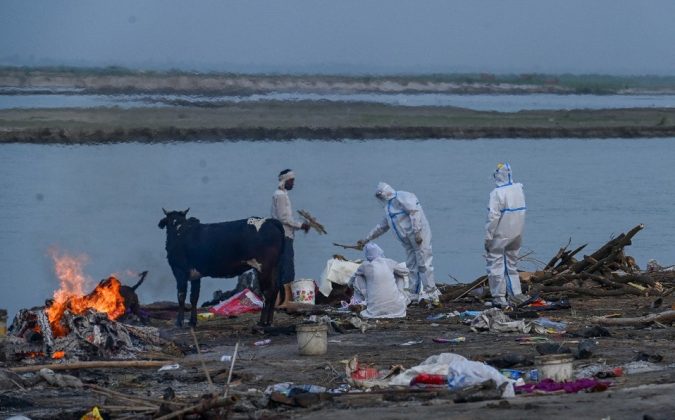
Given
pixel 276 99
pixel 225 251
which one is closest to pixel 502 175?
pixel 225 251

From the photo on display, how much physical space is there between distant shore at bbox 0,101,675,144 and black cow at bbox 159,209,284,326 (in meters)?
35.8

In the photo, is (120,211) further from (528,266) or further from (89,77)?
(89,77)

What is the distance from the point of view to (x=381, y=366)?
1494 cm

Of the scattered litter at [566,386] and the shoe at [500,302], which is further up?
the scattered litter at [566,386]

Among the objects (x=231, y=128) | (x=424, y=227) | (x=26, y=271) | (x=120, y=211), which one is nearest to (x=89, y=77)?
(x=231, y=128)

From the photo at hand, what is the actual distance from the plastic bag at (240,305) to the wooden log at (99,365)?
481 centimetres

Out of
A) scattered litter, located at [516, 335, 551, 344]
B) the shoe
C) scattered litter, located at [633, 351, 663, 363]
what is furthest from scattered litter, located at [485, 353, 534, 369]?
the shoe

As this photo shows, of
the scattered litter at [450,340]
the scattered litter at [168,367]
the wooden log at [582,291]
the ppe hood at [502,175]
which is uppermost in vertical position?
the ppe hood at [502,175]

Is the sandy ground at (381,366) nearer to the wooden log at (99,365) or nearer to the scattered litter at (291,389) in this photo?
the wooden log at (99,365)

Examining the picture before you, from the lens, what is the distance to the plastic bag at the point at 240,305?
2053 centimetres

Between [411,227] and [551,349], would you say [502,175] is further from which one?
[551,349]

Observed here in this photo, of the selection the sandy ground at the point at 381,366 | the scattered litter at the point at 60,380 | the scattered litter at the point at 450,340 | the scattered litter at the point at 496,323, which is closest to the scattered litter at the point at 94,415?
the sandy ground at the point at 381,366

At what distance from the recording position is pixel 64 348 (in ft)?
52.2

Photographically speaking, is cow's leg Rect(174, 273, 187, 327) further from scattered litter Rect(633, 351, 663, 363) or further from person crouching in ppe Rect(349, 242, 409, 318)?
scattered litter Rect(633, 351, 663, 363)
